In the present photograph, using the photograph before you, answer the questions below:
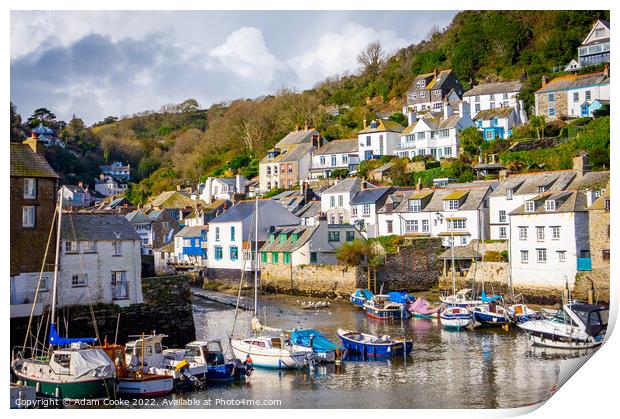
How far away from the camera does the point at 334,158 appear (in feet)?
117

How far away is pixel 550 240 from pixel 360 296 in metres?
5.43

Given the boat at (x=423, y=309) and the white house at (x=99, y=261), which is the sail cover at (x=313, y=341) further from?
the boat at (x=423, y=309)

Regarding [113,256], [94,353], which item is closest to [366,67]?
[113,256]

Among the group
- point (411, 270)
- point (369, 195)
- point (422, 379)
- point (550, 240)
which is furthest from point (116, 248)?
point (369, 195)

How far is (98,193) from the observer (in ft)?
95.8

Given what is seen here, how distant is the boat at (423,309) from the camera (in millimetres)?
19297

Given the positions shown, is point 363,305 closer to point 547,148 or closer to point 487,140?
point 547,148

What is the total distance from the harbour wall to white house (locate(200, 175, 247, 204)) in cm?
2010

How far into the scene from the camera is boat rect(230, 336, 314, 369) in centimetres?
1323

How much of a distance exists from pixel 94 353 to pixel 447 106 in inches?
1020

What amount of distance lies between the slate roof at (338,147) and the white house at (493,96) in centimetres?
554

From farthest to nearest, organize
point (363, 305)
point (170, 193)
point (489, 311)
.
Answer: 1. point (170, 193)
2. point (363, 305)
3. point (489, 311)

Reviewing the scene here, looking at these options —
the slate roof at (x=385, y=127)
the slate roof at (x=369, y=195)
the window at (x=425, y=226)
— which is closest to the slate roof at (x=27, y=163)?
the window at (x=425, y=226)

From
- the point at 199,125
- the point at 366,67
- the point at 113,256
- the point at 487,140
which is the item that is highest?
the point at 366,67
